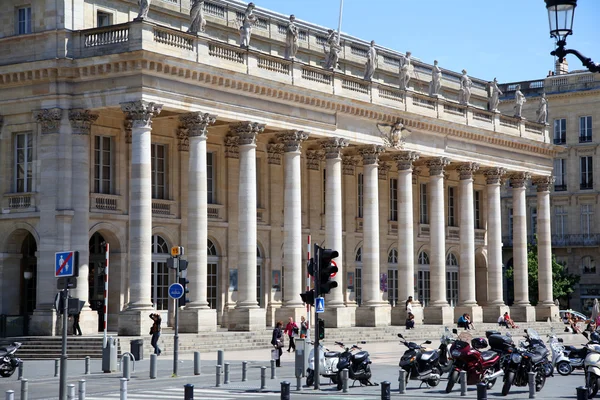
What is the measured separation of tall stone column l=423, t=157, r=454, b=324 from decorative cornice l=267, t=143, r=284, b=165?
9893mm

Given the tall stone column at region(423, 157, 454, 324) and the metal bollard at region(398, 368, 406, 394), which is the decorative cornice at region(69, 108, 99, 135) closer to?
the metal bollard at region(398, 368, 406, 394)

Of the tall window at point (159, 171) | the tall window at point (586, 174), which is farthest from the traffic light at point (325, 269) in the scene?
the tall window at point (586, 174)

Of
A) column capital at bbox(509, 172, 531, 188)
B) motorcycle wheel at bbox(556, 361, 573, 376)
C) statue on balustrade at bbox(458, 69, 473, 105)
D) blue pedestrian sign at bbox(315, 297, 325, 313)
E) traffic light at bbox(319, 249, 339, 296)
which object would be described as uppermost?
statue on balustrade at bbox(458, 69, 473, 105)

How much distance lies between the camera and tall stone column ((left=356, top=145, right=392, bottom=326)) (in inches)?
2111

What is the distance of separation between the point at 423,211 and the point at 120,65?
2765 centimetres

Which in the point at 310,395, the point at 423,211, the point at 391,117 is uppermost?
the point at 391,117

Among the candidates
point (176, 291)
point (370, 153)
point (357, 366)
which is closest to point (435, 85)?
point (370, 153)

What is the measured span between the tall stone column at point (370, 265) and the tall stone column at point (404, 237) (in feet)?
8.05

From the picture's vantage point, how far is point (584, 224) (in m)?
83.2

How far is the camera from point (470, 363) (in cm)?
2714

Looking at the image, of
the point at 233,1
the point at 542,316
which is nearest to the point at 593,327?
the point at 542,316

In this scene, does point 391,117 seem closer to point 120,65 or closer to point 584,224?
point 120,65

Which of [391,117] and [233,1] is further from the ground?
[233,1]

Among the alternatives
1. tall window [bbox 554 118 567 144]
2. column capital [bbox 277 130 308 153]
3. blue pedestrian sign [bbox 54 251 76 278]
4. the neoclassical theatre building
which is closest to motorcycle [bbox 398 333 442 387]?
blue pedestrian sign [bbox 54 251 76 278]
